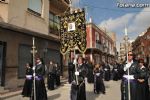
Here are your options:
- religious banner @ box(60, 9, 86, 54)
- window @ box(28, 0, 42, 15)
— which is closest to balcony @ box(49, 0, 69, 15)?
window @ box(28, 0, 42, 15)

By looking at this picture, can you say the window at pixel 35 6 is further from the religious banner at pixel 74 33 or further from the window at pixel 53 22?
the religious banner at pixel 74 33

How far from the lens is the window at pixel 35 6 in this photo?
67.1ft

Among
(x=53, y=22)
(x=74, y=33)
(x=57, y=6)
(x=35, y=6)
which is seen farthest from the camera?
(x=57, y=6)

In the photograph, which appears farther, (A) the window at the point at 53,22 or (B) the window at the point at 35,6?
(A) the window at the point at 53,22

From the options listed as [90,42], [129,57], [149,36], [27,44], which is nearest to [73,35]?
[129,57]

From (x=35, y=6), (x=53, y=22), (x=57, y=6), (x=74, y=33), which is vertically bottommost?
(x=74, y=33)

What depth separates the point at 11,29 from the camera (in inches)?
664

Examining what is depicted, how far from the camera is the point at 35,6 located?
2122cm

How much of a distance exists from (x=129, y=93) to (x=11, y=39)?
905 centimetres

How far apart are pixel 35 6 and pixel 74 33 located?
7.84m

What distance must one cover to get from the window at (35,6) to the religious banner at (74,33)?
247 inches

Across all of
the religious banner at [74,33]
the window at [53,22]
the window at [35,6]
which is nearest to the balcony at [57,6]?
the window at [53,22]

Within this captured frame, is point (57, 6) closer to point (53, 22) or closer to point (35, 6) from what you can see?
point (53, 22)

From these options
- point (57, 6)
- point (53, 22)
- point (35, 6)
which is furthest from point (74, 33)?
point (57, 6)
